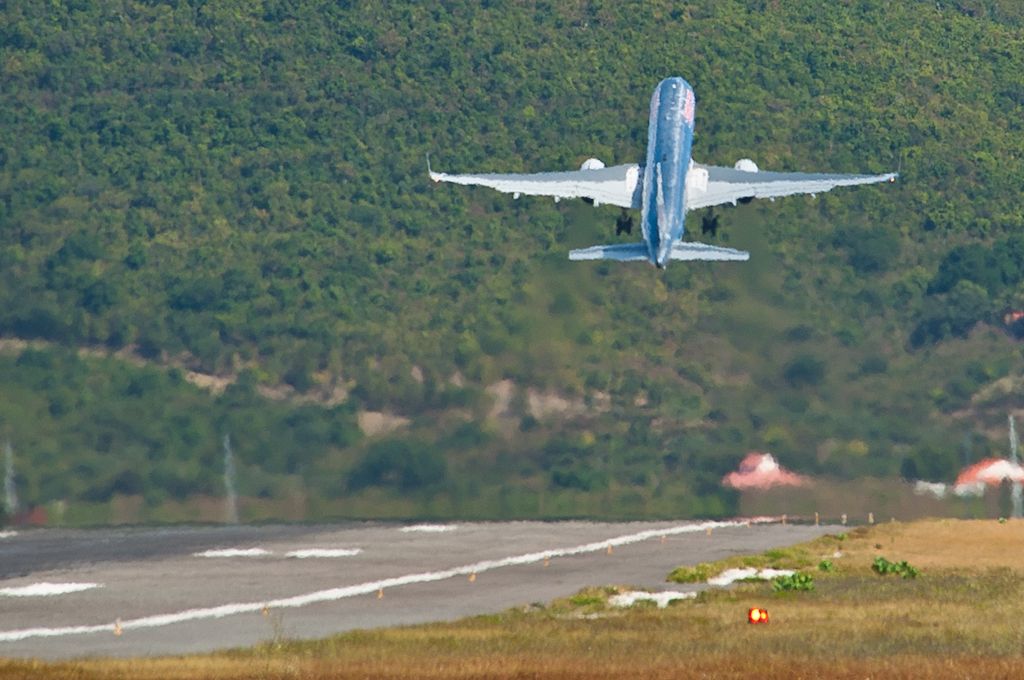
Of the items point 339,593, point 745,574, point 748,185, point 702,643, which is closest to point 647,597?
point 745,574

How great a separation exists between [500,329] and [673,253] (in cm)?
1593

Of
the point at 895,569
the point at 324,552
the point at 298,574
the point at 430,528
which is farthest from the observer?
the point at 430,528

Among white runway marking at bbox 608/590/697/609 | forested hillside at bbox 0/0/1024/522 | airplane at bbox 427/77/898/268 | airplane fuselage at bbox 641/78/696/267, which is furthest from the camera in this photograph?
forested hillside at bbox 0/0/1024/522

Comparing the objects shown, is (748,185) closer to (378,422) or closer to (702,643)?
(378,422)

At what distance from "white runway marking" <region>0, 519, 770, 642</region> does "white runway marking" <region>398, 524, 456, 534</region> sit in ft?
32.7

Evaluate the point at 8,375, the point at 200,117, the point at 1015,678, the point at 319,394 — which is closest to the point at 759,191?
the point at 319,394

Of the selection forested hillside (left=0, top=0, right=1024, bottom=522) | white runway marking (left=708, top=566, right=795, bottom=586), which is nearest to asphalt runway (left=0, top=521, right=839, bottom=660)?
white runway marking (left=708, top=566, right=795, bottom=586)

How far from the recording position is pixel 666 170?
357ft

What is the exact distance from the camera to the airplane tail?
10394 cm

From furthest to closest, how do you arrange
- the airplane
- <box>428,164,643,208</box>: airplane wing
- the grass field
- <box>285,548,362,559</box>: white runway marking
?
<box>428,164,643,208</box>: airplane wing → the airplane → <box>285,548,362,559</box>: white runway marking → the grass field

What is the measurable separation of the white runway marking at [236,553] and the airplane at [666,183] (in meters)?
20.7

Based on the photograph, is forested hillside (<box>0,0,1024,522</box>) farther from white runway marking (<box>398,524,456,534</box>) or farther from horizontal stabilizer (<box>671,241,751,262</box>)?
horizontal stabilizer (<box>671,241,751,262</box>)

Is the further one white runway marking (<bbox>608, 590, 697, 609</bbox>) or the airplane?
the airplane

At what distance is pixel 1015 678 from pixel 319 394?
70.6m
